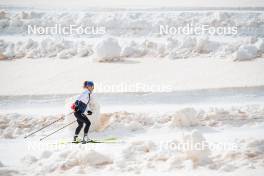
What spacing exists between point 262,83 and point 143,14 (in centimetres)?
476

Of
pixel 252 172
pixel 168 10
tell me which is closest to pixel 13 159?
pixel 252 172

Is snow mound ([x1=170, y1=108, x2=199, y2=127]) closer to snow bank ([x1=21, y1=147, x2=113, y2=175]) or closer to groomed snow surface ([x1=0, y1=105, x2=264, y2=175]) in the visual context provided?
groomed snow surface ([x1=0, y1=105, x2=264, y2=175])

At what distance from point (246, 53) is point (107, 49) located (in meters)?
3.00

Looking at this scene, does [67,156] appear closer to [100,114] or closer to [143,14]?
[100,114]

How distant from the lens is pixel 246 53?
11633 mm

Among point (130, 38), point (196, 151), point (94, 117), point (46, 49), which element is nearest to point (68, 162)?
point (94, 117)

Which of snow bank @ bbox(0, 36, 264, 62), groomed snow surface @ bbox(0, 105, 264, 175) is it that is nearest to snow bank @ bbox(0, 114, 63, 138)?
groomed snow surface @ bbox(0, 105, 264, 175)

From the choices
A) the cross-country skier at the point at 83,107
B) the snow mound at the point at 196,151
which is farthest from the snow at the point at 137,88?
the cross-country skier at the point at 83,107

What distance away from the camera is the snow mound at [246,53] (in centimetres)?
1162

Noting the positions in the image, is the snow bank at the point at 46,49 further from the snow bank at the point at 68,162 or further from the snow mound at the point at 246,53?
the snow bank at the point at 68,162

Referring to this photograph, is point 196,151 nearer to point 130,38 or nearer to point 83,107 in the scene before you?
point 83,107

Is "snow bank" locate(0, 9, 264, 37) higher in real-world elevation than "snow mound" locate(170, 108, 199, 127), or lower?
higher

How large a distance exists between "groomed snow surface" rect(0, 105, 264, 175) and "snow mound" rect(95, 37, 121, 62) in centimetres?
349

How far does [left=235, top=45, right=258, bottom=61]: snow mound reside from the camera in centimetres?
1162
